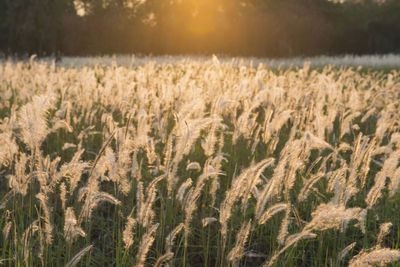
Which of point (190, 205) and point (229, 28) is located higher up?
point (229, 28)

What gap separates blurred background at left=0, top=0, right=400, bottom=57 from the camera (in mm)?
24994

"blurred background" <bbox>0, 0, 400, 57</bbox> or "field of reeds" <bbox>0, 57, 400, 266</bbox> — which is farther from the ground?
"blurred background" <bbox>0, 0, 400, 57</bbox>

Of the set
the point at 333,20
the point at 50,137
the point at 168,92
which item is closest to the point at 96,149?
the point at 50,137

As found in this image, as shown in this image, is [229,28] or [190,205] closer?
[190,205]

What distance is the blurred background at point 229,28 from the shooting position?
2499 centimetres

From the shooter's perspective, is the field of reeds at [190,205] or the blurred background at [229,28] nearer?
the field of reeds at [190,205]

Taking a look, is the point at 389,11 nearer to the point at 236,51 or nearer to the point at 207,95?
the point at 236,51

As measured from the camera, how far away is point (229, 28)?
2570cm

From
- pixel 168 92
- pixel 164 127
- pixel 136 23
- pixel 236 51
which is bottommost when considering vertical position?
pixel 164 127

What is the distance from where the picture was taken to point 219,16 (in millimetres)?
26891

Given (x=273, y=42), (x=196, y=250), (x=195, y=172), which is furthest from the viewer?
(x=273, y=42)

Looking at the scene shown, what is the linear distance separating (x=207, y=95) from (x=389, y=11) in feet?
96.5

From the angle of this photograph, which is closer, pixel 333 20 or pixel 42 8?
pixel 42 8

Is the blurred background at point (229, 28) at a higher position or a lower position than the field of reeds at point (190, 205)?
higher
